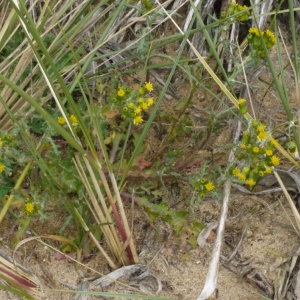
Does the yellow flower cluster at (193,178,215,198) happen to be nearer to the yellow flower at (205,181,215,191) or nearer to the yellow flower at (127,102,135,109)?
the yellow flower at (205,181,215,191)

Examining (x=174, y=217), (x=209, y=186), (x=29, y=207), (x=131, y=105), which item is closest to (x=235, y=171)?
(x=209, y=186)

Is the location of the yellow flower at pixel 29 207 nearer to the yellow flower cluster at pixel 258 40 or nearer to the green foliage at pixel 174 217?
the green foliage at pixel 174 217

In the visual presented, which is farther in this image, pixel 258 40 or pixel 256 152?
pixel 258 40

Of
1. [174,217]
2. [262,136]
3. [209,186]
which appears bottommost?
[174,217]

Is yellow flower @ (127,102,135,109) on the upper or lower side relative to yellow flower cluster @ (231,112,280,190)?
upper

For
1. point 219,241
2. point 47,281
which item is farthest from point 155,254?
point 47,281

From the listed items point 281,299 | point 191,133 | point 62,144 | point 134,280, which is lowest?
point 281,299

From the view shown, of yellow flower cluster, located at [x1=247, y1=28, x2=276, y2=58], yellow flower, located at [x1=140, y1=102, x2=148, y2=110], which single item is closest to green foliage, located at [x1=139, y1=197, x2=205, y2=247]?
yellow flower, located at [x1=140, y1=102, x2=148, y2=110]

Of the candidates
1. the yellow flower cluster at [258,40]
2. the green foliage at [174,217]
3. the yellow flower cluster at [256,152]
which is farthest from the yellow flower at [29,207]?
the yellow flower cluster at [258,40]

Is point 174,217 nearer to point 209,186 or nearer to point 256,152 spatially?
point 209,186

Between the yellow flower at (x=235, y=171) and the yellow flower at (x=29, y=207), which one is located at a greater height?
the yellow flower at (x=29, y=207)

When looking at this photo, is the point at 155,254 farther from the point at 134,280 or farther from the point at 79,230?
the point at 79,230
